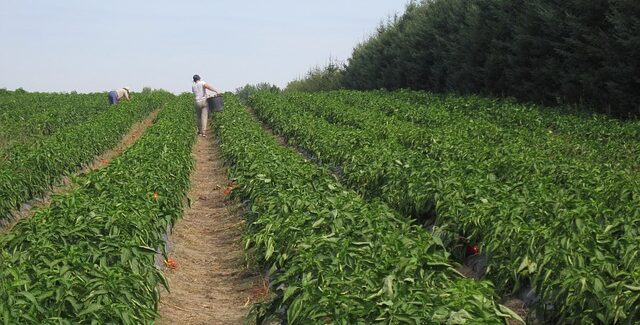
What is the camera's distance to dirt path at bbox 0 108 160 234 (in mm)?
11062

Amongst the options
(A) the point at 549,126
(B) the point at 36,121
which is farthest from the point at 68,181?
(B) the point at 36,121

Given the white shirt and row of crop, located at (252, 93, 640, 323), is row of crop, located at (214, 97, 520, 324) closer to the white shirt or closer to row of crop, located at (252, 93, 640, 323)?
row of crop, located at (252, 93, 640, 323)

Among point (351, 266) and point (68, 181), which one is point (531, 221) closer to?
point (351, 266)

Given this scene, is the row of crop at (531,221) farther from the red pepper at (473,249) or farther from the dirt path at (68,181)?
the dirt path at (68,181)

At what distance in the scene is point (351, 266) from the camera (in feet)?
18.2

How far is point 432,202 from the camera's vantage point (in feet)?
29.6

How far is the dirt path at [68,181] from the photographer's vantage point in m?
11.1

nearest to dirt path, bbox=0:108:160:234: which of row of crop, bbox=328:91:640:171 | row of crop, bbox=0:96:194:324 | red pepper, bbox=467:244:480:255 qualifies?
row of crop, bbox=0:96:194:324

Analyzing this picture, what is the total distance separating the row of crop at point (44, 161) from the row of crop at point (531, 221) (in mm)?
4578

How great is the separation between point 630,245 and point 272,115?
2006 cm

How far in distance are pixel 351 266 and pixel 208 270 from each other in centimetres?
381

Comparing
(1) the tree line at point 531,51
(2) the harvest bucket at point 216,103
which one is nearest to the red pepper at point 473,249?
(1) the tree line at point 531,51

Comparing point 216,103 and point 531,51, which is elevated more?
point 531,51

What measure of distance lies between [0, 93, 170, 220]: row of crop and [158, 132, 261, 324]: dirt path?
87.8 inches
